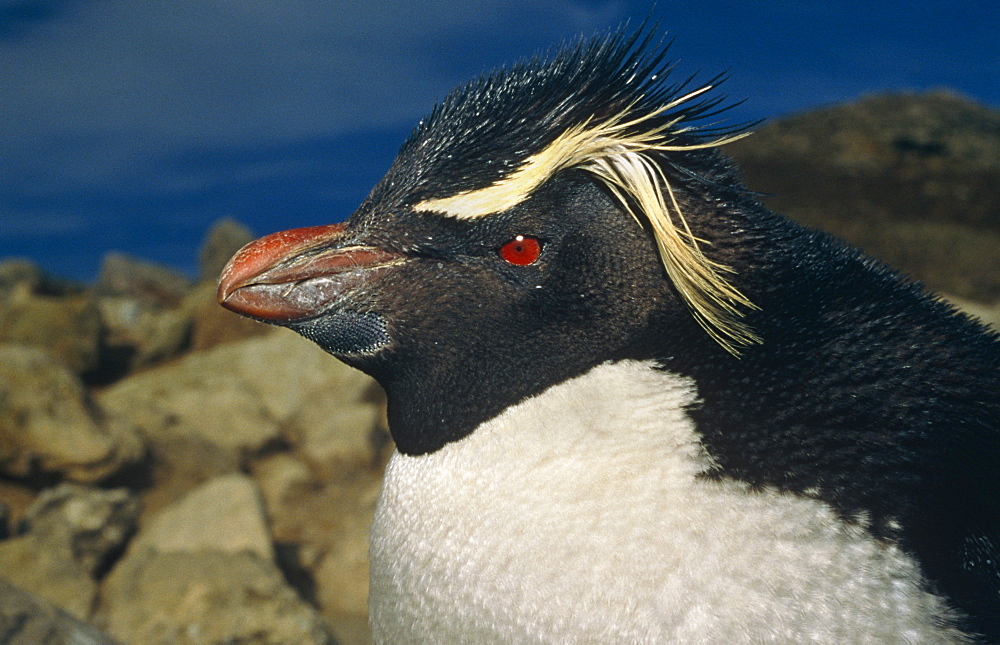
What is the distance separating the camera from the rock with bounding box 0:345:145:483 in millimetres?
6570

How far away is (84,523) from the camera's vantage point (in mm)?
5887

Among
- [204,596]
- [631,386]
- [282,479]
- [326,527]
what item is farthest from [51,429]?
[631,386]

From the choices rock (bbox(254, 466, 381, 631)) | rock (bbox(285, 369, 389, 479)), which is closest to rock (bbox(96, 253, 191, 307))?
rock (bbox(285, 369, 389, 479))

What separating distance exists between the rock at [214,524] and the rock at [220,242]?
12.6 metres

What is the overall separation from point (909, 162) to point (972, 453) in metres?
7.68

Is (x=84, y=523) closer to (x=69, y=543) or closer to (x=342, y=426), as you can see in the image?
(x=69, y=543)

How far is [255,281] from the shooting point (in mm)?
2111

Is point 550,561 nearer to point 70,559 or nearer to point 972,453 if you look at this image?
point 972,453

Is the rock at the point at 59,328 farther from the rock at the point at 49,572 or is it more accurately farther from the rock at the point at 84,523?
the rock at the point at 49,572

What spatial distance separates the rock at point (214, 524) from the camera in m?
5.98

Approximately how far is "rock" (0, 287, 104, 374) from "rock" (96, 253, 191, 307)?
694cm

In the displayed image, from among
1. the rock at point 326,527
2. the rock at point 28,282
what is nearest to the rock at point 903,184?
Answer: the rock at point 326,527

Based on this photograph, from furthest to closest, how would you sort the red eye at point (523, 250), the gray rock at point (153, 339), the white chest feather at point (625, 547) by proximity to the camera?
the gray rock at point (153, 339) < the red eye at point (523, 250) < the white chest feather at point (625, 547)

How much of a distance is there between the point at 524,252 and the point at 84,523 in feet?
16.6
